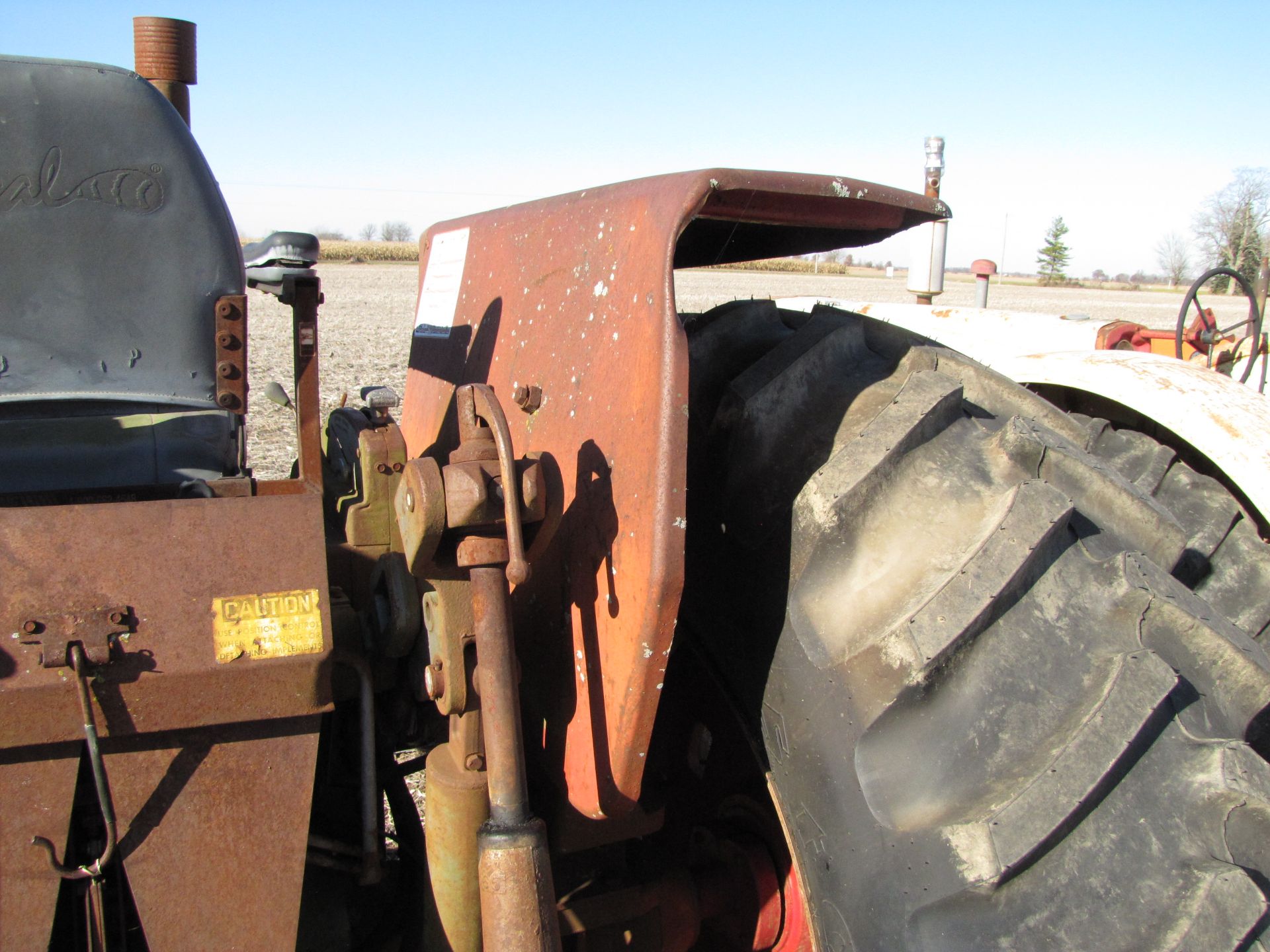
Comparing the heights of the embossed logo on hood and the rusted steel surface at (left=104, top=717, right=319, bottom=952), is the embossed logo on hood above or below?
above

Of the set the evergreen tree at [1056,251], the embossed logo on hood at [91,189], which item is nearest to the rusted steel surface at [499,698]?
the embossed logo on hood at [91,189]

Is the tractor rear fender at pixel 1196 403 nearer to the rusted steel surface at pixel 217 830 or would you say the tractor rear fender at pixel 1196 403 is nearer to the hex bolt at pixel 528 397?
the hex bolt at pixel 528 397

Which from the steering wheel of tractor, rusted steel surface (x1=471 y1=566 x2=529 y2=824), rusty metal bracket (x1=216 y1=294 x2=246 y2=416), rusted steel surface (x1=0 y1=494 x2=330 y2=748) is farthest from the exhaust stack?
the steering wheel of tractor

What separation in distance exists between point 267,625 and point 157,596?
0.13 metres

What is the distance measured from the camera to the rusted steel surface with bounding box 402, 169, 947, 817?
106 cm

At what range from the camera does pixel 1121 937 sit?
90cm

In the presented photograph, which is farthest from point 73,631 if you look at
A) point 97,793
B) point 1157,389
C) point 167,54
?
point 1157,389

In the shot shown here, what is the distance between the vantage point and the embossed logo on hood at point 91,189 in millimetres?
1635

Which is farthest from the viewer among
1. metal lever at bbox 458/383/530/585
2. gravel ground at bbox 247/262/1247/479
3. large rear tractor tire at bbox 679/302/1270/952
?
gravel ground at bbox 247/262/1247/479

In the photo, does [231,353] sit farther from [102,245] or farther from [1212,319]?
[1212,319]

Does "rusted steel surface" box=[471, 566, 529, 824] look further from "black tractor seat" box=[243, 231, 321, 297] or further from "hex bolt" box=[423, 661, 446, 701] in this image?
"black tractor seat" box=[243, 231, 321, 297]

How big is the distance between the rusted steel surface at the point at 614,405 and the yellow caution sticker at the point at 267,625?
0.98 feet

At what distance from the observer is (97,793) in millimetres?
1150

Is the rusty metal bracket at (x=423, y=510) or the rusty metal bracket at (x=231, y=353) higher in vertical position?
the rusty metal bracket at (x=231, y=353)
